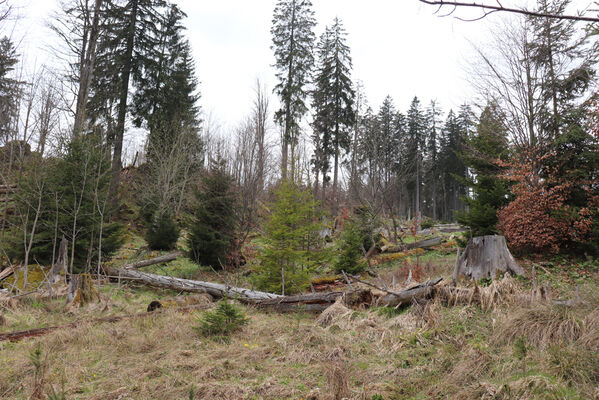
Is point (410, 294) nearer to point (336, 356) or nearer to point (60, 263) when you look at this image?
point (336, 356)

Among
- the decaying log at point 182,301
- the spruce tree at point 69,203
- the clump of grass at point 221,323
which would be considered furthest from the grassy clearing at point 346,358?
the spruce tree at point 69,203

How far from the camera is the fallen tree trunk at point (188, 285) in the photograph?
7.96 m

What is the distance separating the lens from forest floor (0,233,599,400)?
328 cm

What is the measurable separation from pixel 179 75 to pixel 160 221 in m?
11.3

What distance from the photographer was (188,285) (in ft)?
30.0

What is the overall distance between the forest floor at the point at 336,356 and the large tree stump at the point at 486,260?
15.8 inches

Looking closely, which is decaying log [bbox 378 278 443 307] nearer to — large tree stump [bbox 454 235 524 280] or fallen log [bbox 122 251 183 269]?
large tree stump [bbox 454 235 524 280]

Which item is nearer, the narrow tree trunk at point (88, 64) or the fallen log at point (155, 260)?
the fallen log at point (155, 260)

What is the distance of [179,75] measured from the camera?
70.8ft

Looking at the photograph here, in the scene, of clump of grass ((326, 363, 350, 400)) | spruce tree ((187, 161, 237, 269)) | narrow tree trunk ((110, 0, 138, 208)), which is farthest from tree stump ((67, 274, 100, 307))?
narrow tree trunk ((110, 0, 138, 208))

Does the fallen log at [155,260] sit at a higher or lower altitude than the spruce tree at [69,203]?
lower

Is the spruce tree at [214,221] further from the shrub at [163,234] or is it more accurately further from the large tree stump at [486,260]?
the large tree stump at [486,260]

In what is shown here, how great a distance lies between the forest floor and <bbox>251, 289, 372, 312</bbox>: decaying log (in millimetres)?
456

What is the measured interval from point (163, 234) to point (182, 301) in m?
7.89
